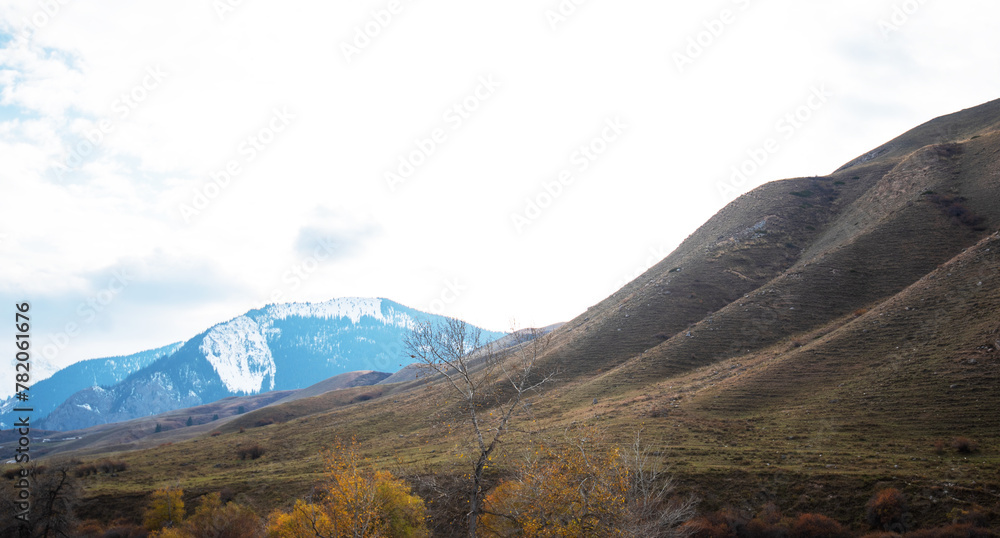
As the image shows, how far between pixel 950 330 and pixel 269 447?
96334 millimetres

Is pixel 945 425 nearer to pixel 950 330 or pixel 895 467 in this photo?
pixel 895 467

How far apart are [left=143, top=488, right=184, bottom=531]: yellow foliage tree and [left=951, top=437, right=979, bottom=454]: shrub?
69.0 m

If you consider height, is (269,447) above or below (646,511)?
above

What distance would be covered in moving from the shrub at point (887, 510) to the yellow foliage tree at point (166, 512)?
61223 millimetres

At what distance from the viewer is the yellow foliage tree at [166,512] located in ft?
162

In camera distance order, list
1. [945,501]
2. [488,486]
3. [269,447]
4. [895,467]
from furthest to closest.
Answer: [269,447] < [488,486] < [895,467] < [945,501]

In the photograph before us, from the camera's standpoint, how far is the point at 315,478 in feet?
174

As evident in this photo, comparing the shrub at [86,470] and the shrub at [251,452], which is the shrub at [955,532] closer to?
the shrub at [251,452]

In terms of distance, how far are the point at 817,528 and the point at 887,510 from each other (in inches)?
161

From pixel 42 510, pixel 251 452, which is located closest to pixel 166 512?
pixel 42 510

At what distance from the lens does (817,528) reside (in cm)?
2859

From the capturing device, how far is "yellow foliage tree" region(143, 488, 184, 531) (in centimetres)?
4934

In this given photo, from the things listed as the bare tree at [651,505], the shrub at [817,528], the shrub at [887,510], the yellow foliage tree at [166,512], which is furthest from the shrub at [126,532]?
the shrub at [887,510]

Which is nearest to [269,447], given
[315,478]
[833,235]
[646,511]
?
[315,478]
